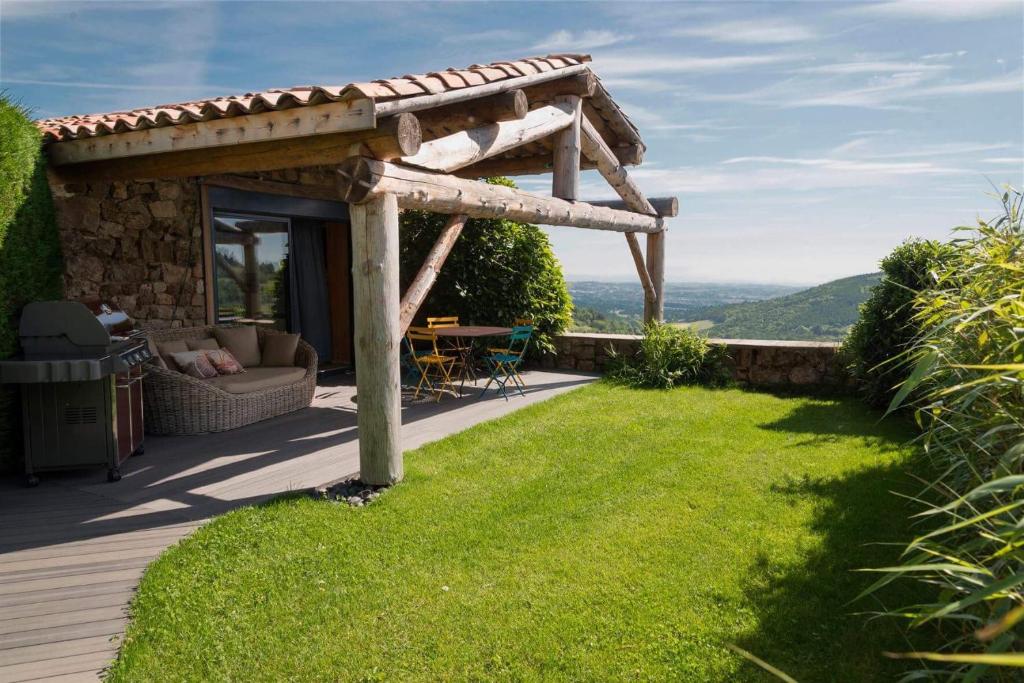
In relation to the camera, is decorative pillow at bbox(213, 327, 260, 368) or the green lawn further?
decorative pillow at bbox(213, 327, 260, 368)

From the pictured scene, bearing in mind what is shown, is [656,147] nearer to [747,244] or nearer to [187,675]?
[187,675]

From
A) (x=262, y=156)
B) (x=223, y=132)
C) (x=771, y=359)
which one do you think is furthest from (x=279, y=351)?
(x=771, y=359)

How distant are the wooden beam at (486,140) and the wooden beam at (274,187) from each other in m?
2.84

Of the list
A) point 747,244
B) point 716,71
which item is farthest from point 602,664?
point 747,244

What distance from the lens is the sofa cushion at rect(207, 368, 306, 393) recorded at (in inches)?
238

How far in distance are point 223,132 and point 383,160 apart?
1220 millimetres

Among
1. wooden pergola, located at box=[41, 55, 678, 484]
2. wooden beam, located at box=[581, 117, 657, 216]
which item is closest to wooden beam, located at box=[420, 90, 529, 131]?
wooden pergola, located at box=[41, 55, 678, 484]

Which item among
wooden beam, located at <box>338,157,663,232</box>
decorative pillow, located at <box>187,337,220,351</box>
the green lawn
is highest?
wooden beam, located at <box>338,157,663,232</box>

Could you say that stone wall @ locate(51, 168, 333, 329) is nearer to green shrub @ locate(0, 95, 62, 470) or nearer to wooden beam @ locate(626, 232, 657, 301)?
green shrub @ locate(0, 95, 62, 470)

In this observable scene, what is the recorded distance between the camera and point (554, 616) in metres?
2.91

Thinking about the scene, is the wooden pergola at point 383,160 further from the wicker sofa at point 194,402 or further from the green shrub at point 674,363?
the green shrub at point 674,363

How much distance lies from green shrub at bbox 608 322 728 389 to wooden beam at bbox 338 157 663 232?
5.70 ft

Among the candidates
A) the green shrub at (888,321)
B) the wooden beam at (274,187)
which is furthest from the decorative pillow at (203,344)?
the green shrub at (888,321)

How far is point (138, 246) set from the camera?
6383 mm
